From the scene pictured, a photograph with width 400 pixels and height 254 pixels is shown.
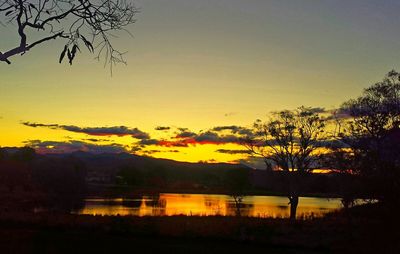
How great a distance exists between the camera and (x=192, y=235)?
28766 mm

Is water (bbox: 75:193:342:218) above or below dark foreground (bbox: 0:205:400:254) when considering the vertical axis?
above

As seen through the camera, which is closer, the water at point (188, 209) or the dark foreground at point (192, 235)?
the dark foreground at point (192, 235)

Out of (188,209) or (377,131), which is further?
(188,209)

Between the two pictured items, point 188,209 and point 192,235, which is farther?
point 188,209

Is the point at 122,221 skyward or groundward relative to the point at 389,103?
groundward

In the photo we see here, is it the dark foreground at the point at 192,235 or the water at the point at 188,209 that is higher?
the water at the point at 188,209

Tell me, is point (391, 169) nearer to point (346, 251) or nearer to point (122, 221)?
point (346, 251)

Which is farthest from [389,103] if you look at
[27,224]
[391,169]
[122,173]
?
[122,173]

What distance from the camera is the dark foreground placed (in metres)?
21.7

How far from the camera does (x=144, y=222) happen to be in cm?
3142

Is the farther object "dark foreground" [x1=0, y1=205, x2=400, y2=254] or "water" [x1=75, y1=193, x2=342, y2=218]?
"water" [x1=75, y1=193, x2=342, y2=218]

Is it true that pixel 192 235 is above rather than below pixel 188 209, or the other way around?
below

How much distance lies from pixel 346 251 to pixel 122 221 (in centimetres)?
1342

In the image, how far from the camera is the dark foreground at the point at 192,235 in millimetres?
21703
